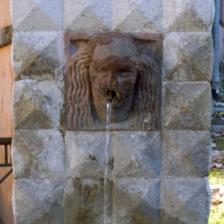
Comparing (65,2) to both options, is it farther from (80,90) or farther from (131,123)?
(131,123)

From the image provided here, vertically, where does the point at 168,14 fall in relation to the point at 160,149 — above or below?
above

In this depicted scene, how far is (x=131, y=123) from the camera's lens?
2.88 meters

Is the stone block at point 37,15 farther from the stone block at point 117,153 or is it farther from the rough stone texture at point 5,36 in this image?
the rough stone texture at point 5,36

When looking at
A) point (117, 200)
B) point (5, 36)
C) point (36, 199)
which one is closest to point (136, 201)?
point (117, 200)

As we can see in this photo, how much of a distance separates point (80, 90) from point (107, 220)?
64cm

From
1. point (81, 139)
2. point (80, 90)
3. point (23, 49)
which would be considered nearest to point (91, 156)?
point (81, 139)

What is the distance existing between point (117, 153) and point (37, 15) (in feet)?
2.44

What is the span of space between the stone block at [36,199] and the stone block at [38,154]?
0.11 feet

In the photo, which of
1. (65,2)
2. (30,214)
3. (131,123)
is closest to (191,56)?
(131,123)

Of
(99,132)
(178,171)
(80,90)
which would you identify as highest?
(80,90)

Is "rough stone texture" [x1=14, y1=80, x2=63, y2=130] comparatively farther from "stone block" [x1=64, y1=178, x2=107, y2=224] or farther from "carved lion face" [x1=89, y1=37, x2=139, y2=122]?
"stone block" [x1=64, y1=178, x2=107, y2=224]

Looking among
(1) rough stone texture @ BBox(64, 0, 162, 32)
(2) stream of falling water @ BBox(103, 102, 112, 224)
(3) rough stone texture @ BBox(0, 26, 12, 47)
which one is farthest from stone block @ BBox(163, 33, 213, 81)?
(3) rough stone texture @ BBox(0, 26, 12, 47)

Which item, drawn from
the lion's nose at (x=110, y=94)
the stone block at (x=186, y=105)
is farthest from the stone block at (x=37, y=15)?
the stone block at (x=186, y=105)

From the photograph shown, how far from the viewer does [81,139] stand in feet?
9.47
